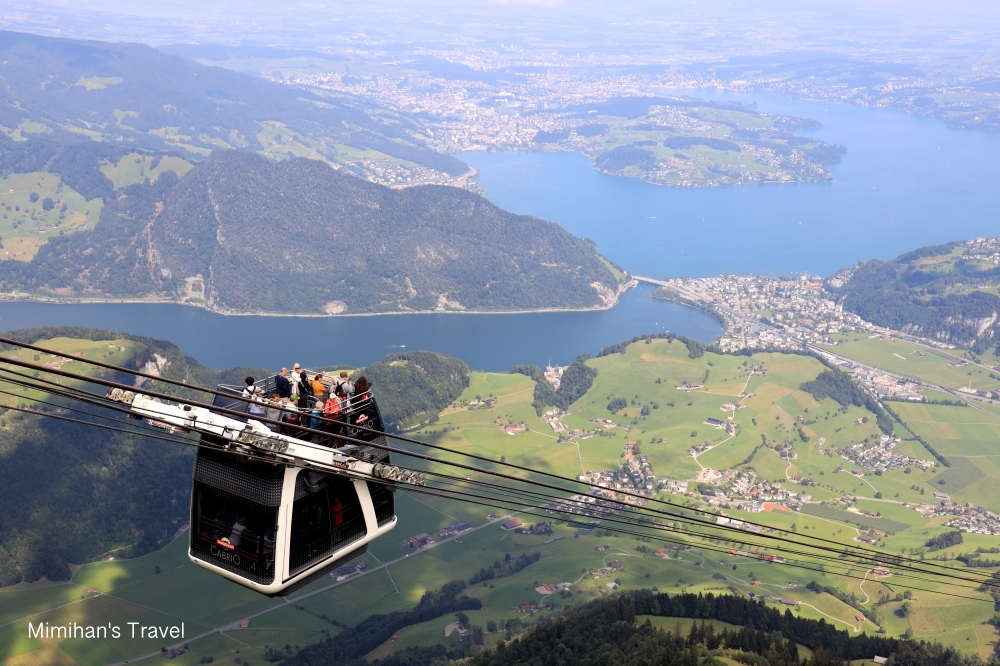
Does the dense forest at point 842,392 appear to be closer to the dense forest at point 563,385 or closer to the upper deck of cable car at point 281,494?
the dense forest at point 563,385

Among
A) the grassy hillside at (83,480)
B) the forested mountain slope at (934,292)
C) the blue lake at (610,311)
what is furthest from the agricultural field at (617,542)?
the forested mountain slope at (934,292)

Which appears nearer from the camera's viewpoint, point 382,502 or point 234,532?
point 234,532

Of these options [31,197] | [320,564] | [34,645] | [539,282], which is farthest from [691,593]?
[31,197]

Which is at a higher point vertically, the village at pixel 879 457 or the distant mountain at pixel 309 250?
the village at pixel 879 457

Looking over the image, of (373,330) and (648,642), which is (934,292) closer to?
(373,330)

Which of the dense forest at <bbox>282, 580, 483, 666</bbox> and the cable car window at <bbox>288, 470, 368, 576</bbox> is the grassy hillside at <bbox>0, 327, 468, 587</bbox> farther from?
the cable car window at <bbox>288, 470, 368, 576</bbox>

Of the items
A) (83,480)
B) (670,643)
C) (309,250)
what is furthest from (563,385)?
(309,250)

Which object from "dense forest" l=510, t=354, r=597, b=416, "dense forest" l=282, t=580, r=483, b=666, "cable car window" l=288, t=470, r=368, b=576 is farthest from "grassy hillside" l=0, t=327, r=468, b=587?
"cable car window" l=288, t=470, r=368, b=576
